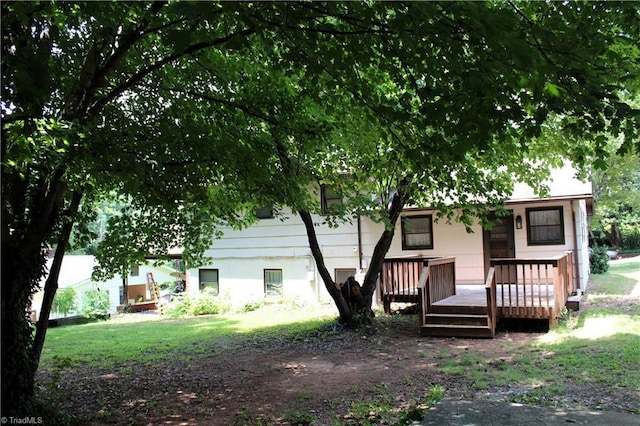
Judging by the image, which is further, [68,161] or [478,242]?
[478,242]

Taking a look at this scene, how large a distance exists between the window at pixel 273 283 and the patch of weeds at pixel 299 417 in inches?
470

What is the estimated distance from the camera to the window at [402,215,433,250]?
16047 mm

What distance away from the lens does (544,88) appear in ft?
10.7

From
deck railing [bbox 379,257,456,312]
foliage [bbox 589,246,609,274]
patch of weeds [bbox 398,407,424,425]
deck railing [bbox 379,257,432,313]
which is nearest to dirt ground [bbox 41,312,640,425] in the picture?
patch of weeds [bbox 398,407,424,425]

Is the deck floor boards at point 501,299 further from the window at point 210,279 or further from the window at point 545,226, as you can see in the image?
the window at point 210,279

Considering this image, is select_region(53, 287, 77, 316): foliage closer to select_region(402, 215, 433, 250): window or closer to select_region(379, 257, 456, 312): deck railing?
select_region(379, 257, 456, 312): deck railing

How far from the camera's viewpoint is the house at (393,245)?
1440 cm

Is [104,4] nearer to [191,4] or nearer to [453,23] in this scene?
[191,4]

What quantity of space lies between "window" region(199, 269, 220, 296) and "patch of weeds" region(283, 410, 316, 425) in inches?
542

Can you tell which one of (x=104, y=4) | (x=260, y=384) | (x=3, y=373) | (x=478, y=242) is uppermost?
(x=104, y=4)

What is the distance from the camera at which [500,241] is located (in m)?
15.6

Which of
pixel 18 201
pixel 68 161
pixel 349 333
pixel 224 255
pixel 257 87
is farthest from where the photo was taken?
pixel 224 255

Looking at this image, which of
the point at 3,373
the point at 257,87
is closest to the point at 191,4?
the point at 257,87

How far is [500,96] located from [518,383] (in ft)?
15.0
